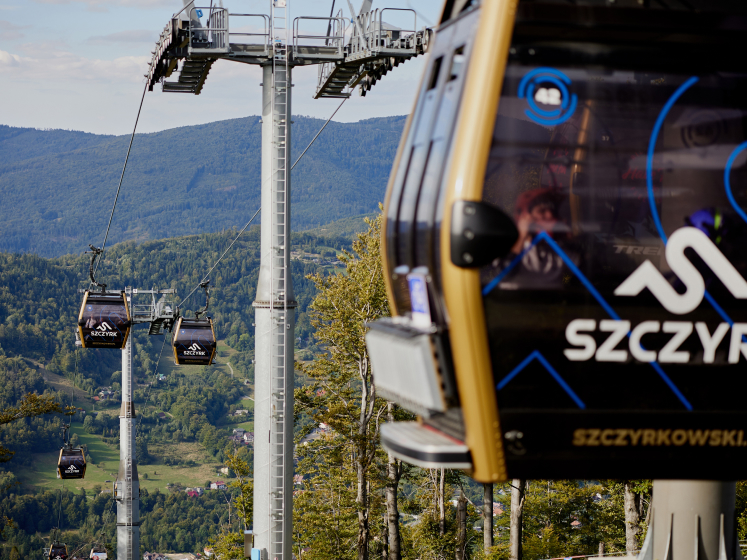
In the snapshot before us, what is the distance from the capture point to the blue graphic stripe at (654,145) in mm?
5047

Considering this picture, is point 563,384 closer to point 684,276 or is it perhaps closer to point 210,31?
point 684,276

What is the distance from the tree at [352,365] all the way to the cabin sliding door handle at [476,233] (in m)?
22.7

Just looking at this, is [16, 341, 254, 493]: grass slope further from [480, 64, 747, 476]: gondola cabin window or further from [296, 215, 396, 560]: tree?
[480, 64, 747, 476]: gondola cabin window

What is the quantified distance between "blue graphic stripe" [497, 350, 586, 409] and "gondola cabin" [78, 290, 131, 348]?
24.3 metres

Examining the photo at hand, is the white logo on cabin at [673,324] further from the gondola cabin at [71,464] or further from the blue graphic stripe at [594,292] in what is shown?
the gondola cabin at [71,464]

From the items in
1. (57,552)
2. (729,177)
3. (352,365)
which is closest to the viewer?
(729,177)

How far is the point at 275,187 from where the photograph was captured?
16.3m

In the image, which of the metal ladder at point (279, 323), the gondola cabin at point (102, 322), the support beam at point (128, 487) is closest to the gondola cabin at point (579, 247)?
the metal ladder at point (279, 323)

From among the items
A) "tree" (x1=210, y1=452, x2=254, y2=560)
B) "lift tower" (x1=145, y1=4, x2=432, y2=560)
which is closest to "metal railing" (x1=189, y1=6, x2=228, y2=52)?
"lift tower" (x1=145, y1=4, x2=432, y2=560)

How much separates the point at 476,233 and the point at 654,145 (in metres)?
1.26

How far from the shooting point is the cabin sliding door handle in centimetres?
457

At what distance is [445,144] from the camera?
4824mm

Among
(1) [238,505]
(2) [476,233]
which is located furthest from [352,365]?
(2) [476,233]

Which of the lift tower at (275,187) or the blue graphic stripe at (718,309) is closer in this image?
the blue graphic stripe at (718,309)
